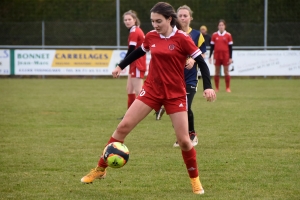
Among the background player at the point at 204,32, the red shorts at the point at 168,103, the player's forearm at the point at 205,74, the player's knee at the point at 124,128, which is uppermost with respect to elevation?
the background player at the point at 204,32

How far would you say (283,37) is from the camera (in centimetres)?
2559

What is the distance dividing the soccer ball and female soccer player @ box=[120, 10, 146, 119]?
533cm

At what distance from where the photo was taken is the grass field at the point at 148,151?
228 inches

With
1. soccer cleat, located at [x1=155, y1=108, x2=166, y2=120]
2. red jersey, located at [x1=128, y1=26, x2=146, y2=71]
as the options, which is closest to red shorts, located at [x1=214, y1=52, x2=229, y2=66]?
soccer cleat, located at [x1=155, y1=108, x2=166, y2=120]

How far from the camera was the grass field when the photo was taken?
228 inches

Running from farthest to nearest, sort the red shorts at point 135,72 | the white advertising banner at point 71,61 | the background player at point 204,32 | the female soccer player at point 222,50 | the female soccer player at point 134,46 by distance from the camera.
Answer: the white advertising banner at point 71,61
the background player at point 204,32
the female soccer player at point 222,50
the red shorts at point 135,72
the female soccer player at point 134,46

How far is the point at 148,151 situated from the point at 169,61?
2.58 meters

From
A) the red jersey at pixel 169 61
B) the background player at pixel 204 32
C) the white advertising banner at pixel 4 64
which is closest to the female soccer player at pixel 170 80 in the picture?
the red jersey at pixel 169 61

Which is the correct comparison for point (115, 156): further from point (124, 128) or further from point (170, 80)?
point (170, 80)

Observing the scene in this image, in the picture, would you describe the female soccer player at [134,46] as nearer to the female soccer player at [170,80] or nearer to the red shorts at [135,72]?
the red shorts at [135,72]

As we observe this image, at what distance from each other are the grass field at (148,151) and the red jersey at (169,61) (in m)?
1.00

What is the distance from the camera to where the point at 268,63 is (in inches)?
934

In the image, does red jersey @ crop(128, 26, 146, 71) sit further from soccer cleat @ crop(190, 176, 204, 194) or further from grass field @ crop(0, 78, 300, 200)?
soccer cleat @ crop(190, 176, 204, 194)

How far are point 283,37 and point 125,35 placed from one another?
7.04 meters
